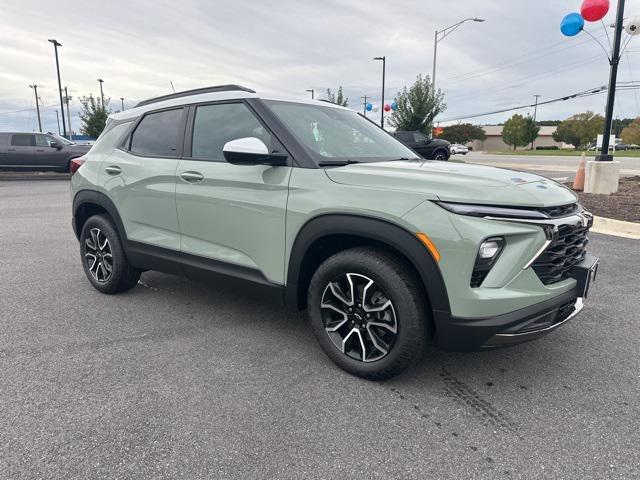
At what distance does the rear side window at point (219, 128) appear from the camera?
332cm

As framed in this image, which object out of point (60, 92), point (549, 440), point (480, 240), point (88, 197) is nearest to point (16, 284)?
point (88, 197)

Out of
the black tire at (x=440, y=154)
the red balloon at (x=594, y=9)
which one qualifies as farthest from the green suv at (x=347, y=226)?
the black tire at (x=440, y=154)

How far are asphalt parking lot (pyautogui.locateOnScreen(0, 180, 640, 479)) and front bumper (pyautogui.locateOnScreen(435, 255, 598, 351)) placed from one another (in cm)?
41

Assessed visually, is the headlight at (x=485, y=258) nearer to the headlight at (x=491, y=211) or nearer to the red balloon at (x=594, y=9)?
the headlight at (x=491, y=211)

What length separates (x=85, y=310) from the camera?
4039mm

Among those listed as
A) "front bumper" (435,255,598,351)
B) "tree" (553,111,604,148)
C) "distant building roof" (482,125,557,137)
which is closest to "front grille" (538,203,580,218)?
"front bumper" (435,255,598,351)

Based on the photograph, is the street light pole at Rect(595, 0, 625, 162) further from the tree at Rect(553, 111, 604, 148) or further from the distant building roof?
the distant building roof

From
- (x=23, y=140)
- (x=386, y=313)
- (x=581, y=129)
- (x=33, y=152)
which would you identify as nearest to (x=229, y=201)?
(x=386, y=313)

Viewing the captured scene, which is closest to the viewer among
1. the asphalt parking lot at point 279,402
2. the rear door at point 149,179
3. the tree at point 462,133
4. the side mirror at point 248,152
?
the asphalt parking lot at point 279,402

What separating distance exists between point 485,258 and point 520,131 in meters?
83.5

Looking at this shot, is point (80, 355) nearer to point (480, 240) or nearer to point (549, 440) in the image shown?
point (480, 240)

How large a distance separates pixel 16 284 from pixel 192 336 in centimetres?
248

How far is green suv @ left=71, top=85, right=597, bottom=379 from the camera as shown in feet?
7.84

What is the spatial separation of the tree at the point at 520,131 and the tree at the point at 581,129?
9465mm
